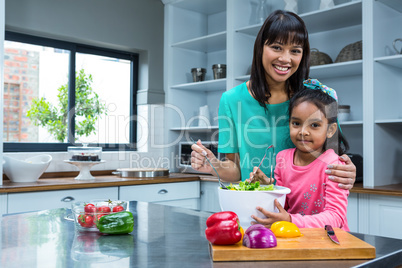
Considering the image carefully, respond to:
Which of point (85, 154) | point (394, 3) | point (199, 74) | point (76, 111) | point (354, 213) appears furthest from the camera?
point (199, 74)

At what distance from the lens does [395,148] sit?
2959mm

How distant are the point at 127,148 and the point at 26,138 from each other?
0.95 metres

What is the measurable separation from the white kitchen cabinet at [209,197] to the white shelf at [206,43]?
4.43 feet

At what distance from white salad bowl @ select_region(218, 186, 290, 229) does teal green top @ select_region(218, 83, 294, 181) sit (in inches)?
21.0

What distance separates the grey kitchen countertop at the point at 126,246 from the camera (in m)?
0.94

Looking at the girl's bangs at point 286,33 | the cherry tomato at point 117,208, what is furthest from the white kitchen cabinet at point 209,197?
the cherry tomato at point 117,208

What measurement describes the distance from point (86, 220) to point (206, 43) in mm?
3115

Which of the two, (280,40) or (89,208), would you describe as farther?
(280,40)

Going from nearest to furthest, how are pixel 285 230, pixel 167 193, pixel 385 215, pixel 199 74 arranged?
pixel 285 230 < pixel 385 215 < pixel 167 193 < pixel 199 74

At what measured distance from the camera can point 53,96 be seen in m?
3.68

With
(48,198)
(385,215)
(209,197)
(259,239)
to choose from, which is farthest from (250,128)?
(209,197)

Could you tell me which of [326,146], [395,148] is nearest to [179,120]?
[395,148]

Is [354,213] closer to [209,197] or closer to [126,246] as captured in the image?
[209,197]

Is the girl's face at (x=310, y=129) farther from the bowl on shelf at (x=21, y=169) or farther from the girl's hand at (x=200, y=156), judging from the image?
the bowl on shelf at (x=21, y=169)
